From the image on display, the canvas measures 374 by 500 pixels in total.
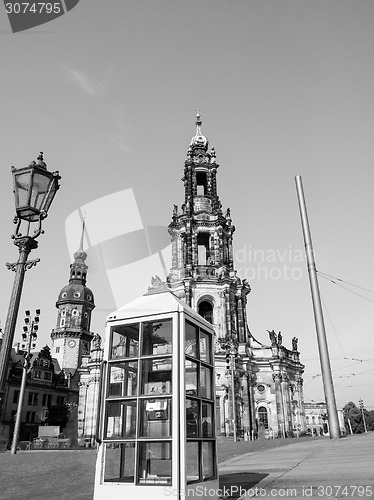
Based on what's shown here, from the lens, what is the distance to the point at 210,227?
51.8 meters

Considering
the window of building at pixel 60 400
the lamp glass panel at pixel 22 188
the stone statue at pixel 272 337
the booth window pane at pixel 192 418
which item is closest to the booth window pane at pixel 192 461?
the booth window pane at pixel 192 418

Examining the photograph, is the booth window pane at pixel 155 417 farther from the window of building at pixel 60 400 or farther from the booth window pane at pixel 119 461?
the window of building at pixel 60 400

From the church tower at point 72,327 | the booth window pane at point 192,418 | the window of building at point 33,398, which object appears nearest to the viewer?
the booth window pane at point 192,418

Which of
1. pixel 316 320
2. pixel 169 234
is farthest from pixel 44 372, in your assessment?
pixel 316 320

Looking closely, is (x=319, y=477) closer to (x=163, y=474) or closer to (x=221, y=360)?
(x=163, y=474)

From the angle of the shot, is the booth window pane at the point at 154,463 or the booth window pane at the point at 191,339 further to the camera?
the booth window pane at the point at 191,339

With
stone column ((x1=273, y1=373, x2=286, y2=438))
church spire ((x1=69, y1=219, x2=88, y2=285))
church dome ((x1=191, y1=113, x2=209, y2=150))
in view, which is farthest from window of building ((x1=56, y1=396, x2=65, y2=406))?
church dome ((x1=191, y1=113, x2=209, y2=150))

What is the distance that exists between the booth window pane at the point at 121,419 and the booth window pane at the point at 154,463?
0.21 meters

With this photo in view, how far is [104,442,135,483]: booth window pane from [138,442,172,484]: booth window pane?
0.39 feet

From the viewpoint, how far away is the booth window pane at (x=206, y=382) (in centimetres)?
462

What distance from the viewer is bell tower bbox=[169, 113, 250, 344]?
46281mm

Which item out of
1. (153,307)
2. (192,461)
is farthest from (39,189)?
(192,461)

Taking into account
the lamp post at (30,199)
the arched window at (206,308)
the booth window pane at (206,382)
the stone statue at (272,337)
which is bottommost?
the booth window pane at (206,382)

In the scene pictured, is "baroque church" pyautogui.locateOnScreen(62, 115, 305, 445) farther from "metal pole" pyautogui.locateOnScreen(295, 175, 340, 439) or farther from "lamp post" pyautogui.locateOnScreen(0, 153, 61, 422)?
"lamp post" pyautogui.locateOnScreen(0, 153, 61, 422)
